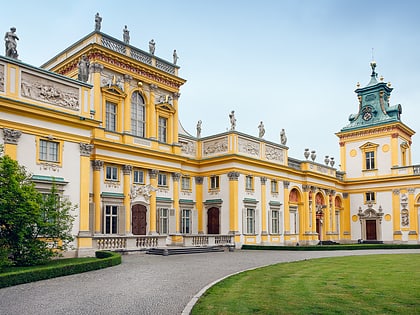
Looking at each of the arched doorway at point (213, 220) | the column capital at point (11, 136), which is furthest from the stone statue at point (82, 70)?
the arched doorway at point (213, 220)

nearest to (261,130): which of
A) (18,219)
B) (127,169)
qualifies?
(127,169)

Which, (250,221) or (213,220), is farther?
(250,221)

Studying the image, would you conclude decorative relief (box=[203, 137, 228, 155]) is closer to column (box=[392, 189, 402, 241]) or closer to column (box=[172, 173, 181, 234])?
column (box=[172, 173, 181, 234])

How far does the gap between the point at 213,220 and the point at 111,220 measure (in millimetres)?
9498

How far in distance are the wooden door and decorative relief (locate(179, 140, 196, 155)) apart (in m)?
22.9

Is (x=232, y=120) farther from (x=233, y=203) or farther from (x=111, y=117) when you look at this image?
(x=111, y=117)

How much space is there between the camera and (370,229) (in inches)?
1837

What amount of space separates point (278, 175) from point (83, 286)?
2703 centimetres

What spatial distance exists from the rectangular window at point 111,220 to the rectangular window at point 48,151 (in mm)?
6498

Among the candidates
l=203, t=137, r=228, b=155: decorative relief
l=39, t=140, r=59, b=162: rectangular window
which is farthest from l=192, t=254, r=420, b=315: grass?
l=203, t=137, r=228, b=155: decorative relief

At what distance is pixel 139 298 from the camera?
10.7 metres

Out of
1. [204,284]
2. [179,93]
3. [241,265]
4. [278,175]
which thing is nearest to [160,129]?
[179,93]

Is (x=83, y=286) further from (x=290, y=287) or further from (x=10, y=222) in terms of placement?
(x=290, y=287)

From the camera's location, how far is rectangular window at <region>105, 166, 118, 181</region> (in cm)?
2706
